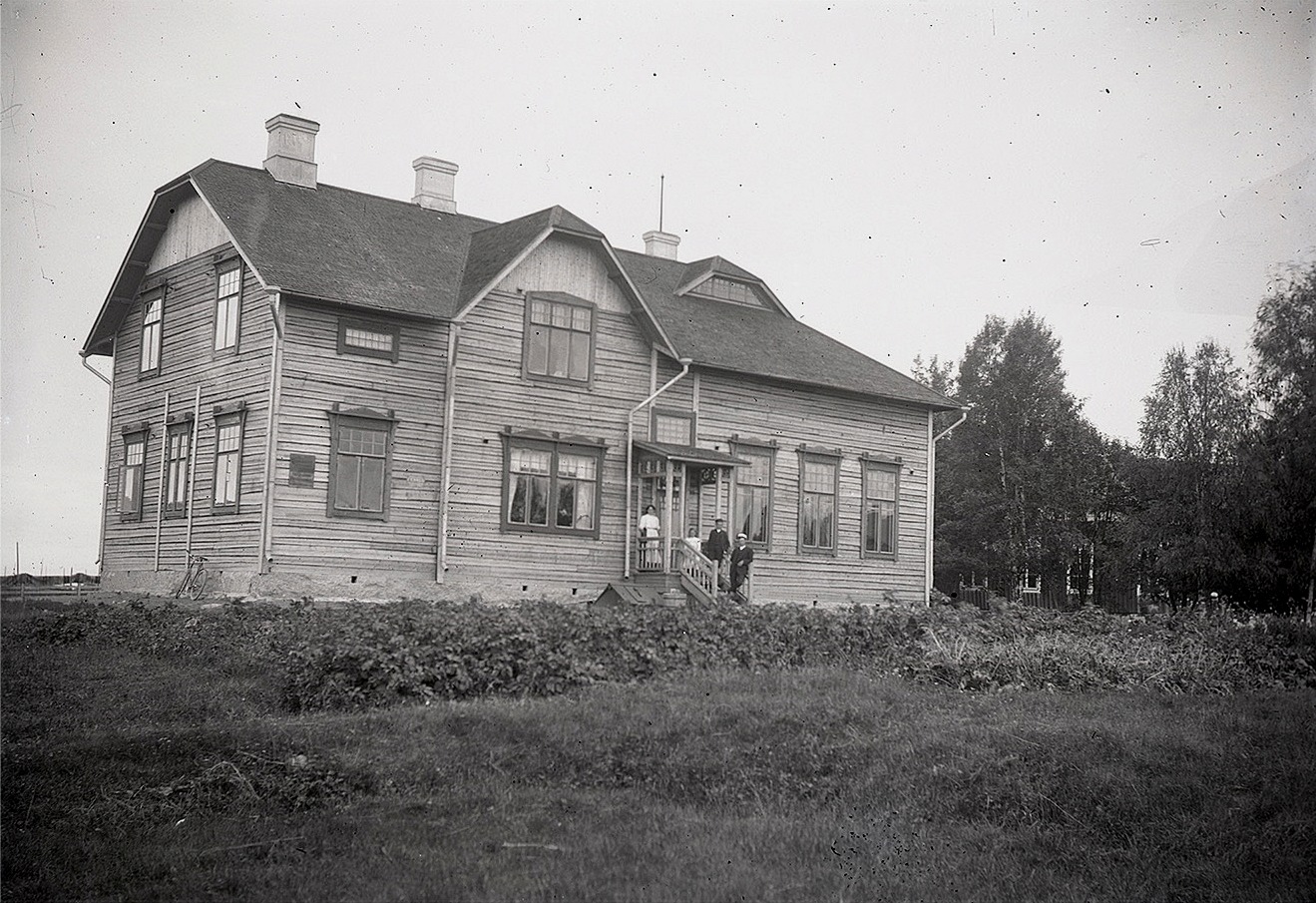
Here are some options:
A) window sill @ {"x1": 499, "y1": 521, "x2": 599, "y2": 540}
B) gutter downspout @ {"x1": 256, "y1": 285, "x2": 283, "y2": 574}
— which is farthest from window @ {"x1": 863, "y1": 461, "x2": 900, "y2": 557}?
gutter downspout @ {"x1": 256, "y1": 285, "x2": 283, "y2": 574}

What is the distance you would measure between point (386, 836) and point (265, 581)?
46.1 feet

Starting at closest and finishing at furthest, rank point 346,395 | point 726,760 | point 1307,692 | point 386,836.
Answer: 1. point 386,836
2. point 726,760
3. point 1307,692
4. point 346,395

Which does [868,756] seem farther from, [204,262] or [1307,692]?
[204,262]

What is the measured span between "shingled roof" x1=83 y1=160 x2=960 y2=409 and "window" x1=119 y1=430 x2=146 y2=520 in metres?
2.74

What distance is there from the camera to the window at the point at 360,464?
22828mm

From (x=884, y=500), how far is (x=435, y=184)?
1322 cm

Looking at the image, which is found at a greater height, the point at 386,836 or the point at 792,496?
the point at 792,496

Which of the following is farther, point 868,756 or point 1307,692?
point 1307,692

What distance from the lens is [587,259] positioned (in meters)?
26.5

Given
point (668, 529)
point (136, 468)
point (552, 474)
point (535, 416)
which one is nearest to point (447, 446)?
point (535, 416)

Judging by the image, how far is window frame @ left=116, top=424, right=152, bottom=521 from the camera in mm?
26531

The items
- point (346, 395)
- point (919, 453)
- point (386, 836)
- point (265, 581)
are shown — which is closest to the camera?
point (386, 836)

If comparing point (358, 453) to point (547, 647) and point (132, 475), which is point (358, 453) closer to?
point (132, 475)

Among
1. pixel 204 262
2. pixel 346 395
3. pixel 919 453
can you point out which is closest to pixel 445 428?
pixel 346 395
